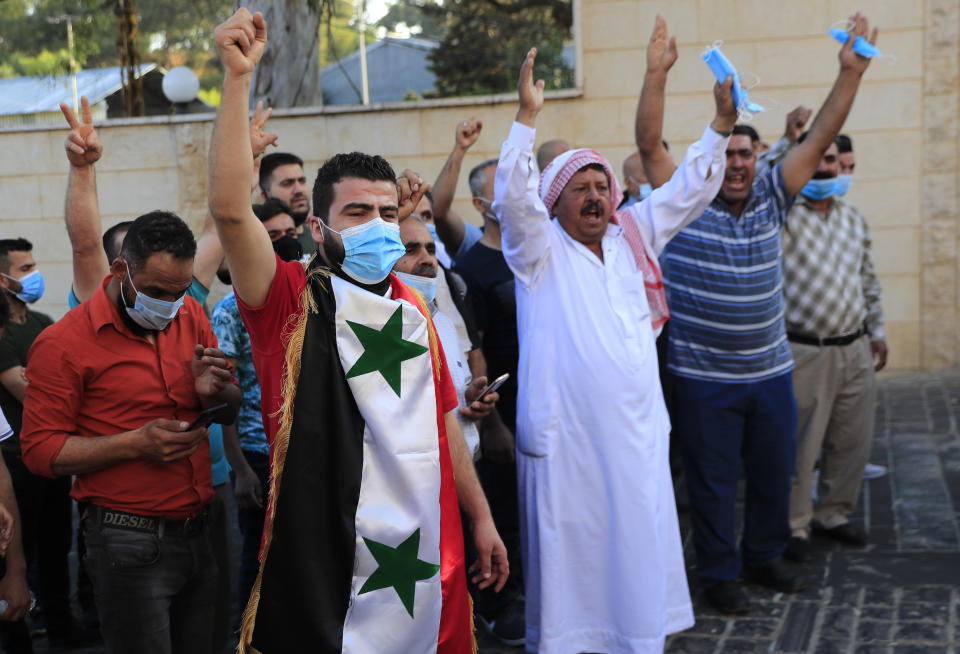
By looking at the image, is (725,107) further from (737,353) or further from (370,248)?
(370,248)

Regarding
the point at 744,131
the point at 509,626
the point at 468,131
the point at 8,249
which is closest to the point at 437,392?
the point at 509,626

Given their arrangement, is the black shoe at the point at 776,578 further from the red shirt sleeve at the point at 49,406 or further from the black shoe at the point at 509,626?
the red shirt sleeve at the point at 49,406

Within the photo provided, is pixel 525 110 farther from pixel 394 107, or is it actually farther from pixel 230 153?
pixel 394 107

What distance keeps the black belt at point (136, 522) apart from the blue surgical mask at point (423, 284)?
4.15ft

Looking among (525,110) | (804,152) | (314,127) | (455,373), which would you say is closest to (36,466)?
(455,373)

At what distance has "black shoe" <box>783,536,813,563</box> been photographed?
546 centimetres

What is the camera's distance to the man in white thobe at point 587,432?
170 inches

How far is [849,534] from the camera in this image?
18.4 ft

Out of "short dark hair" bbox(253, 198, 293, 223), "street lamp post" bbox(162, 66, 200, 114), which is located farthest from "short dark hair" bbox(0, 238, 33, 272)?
"street lamp post" bbox(162, 66, 200, 114)

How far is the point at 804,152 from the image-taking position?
5.02 metres

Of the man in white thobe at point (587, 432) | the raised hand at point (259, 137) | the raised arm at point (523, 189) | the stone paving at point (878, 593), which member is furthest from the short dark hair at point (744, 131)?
the raised hand at point (259, 137)

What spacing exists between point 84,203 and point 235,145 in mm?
1281

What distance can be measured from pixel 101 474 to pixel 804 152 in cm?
347

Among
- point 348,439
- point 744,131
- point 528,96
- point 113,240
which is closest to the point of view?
point 348,439
